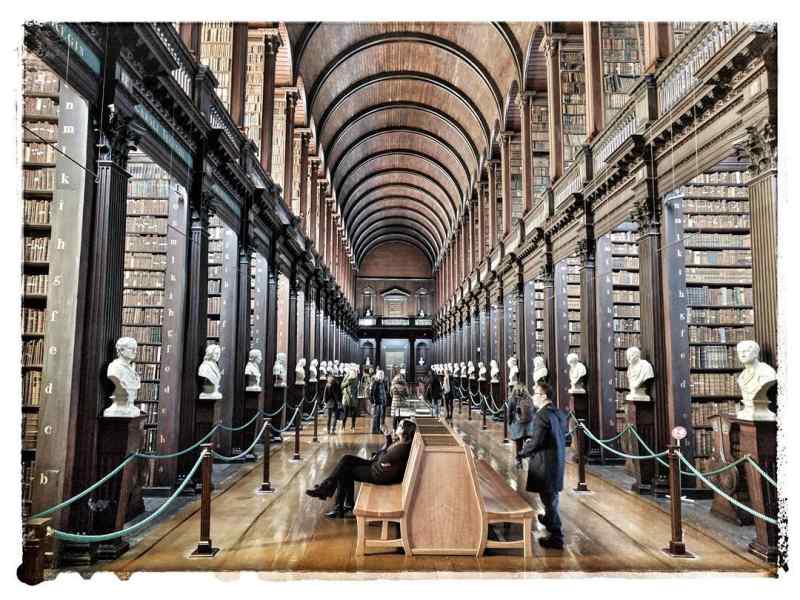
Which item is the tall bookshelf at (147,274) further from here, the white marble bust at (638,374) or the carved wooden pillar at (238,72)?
the white marble bust at (638,374)

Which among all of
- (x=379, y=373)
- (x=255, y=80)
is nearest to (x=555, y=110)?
(x=255, y=80)

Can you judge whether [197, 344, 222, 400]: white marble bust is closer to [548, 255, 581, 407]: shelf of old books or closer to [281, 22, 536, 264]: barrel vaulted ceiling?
[548, 255, 581, 407]: shelf of old books

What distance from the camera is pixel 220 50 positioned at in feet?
26.5

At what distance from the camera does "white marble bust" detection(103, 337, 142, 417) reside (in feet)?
13.5

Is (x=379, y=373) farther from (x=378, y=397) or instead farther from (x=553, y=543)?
(x=553, y=543)

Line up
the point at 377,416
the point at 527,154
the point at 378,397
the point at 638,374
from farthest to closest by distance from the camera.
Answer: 1. the point at 527,154
2. the point at 377,416
3. the point at 378,397
4. the point at 638,374

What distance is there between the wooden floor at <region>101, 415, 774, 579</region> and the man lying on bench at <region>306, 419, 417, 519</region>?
0.71ft

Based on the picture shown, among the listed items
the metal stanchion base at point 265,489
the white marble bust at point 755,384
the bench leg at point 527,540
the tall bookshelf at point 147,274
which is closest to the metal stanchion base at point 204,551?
the metal stanchion base at point 265,489

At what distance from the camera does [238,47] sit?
7.72 m

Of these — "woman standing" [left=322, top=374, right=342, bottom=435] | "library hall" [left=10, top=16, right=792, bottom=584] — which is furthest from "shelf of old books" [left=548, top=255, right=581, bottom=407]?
"woman standing" [left=322, top=374, right=342, bottom=435]

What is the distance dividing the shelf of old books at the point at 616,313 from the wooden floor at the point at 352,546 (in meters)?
2.05

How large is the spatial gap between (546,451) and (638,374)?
105 inches

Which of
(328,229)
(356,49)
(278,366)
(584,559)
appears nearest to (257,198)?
(278,366)

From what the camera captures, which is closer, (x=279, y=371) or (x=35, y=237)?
(x=35, y=237)
